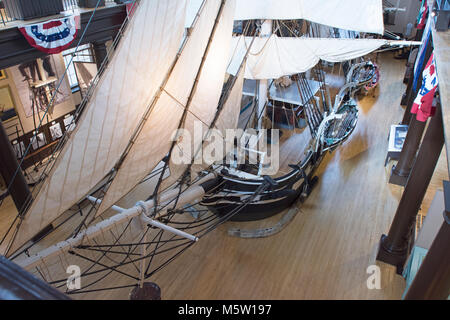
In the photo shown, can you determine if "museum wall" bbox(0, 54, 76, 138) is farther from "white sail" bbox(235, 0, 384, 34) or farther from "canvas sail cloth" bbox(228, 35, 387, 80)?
"white sail" bbox(235, 0, 384, 34)

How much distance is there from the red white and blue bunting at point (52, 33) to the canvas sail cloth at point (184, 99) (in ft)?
8.21

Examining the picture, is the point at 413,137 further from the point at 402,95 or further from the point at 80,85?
the point at 80,85

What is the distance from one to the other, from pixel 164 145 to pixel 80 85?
496 cm

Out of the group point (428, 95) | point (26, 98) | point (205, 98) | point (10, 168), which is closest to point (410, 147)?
point (428, 95)

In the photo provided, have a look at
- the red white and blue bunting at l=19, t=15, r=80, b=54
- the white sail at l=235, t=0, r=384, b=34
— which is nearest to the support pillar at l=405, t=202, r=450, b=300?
the red white and blue bunting at l=19, t=15, r=80, b=54

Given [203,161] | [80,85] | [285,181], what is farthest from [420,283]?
[80,85]

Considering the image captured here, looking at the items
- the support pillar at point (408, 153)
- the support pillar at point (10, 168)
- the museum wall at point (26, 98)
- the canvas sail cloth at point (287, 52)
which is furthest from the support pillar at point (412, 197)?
the museum wall at point (26, 98)

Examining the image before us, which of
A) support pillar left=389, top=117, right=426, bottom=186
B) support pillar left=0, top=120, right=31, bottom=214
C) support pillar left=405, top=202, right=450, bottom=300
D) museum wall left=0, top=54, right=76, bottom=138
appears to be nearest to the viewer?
support pillar left=405, top=202, right=450, bottom=300

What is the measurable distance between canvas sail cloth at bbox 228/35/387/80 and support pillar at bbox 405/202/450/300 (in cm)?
516

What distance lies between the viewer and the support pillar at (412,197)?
382cm

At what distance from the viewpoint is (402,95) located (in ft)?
35.2

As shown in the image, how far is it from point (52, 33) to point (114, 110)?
107 inches

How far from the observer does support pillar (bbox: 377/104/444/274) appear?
3816 mm

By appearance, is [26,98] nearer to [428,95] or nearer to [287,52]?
[287,52]
